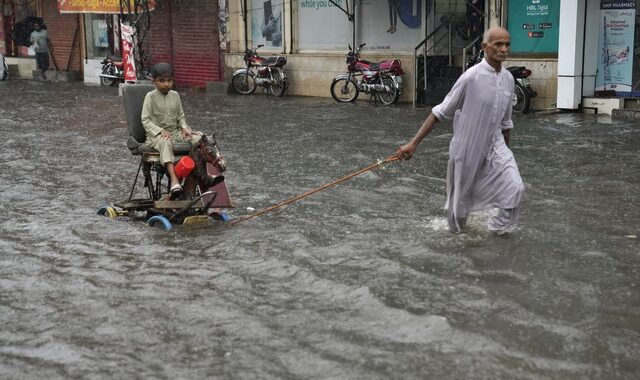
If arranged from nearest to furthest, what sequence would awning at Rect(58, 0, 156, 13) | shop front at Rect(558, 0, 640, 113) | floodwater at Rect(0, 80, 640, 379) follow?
1. floodwater at Rect(0, 80, 640, 379)
2. shop front at Rect(558, 0, 640, 113)
3. awning at Rect(58, 0, 156, 13)

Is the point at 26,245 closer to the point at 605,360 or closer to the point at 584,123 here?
the point at 605,360

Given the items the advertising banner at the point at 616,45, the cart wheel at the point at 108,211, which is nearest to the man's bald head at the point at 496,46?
the cart wheel at the point at 108,211

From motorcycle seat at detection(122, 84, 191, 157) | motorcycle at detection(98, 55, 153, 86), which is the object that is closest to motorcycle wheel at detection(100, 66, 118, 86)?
motorcycle at detection(98, 55, 153, 86)

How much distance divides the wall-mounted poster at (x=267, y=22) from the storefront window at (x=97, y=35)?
7.72 m

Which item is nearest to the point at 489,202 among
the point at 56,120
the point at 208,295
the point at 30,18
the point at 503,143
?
the point at 503,143

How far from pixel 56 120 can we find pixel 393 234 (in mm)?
11453

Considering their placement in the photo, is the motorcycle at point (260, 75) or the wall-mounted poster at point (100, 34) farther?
the wall-mounted poster at point (100, 34)

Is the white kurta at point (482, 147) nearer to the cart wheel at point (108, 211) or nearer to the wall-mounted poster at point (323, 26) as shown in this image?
the cart wheel at point (108, 211)

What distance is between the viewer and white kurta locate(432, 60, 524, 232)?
630 cm

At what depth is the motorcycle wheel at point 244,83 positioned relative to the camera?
21.8 meters

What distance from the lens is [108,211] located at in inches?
311

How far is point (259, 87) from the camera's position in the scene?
72.0 feet

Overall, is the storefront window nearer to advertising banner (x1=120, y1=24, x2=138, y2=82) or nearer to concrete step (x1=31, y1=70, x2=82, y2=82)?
concrete step (x1=31, y1=70, x2=82, y2=82)

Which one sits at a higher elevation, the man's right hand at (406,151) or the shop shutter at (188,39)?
the shop shutter at (188,39)
